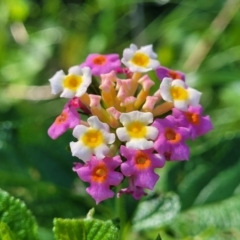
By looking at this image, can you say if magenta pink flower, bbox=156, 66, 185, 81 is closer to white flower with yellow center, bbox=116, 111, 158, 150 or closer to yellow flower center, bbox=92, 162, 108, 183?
white flower with yellow center, bbox=116, 111, 158, 150

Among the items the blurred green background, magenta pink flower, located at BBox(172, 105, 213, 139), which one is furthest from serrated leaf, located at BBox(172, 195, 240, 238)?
magenta pink flower, located at BBox(172, 105, 213, 139)

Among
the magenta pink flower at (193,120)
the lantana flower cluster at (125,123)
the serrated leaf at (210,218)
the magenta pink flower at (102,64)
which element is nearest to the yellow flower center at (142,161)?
the lantana flower cluster at (125,123)

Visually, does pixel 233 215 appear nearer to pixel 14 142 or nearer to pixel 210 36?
pixel 14 142

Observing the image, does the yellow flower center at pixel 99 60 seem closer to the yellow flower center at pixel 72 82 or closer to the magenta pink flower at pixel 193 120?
the yellow flower center at pixel 72 82

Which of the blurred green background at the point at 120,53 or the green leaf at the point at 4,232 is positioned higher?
the green leaf at the point at 4,232

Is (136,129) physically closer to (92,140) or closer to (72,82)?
(92,140)

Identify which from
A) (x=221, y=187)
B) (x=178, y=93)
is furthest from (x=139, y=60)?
(x=221, y=187)
